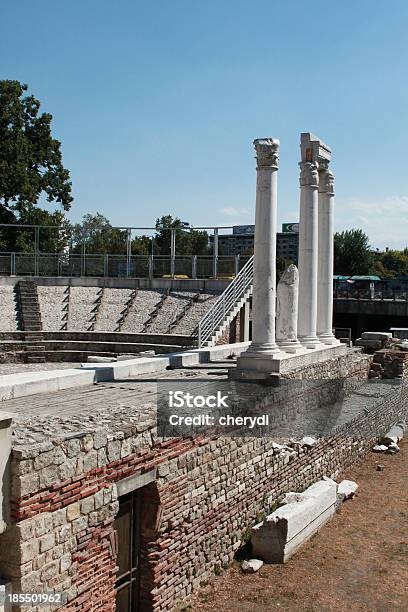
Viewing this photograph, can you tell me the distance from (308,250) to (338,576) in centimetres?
965

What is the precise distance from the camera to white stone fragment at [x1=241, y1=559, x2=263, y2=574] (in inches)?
376

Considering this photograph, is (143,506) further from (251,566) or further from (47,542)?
(251,566)

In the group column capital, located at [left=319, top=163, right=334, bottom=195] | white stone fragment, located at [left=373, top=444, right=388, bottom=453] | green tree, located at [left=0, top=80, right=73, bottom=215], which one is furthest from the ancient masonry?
green tree, located at [left=0, top=80, right=73, bottom=215]

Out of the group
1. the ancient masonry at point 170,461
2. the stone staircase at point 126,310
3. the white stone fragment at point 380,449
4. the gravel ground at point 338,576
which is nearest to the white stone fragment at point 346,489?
the gravel ground at point 338,576

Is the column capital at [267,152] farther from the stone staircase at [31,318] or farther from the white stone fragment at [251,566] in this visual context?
the stone staircase at [31,318]

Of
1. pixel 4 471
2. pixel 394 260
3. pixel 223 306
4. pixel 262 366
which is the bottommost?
pixel 4 471

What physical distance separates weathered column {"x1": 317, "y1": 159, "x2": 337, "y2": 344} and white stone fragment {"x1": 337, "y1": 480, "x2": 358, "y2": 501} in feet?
19.5

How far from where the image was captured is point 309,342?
17.2 m

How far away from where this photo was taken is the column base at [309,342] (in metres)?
17.1

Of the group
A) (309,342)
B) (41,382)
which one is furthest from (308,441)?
(41,382)

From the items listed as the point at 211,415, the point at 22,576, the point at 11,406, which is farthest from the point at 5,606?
the point at 211,415

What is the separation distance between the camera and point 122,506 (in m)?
8.13

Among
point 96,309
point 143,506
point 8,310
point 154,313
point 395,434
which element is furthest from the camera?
point 96,309

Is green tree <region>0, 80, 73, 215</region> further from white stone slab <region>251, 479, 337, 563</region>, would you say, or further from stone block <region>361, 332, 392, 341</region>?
white stone slab <region>251, 479, 337, 563</region>
